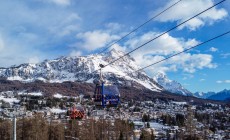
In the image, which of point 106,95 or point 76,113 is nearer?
point 106,95

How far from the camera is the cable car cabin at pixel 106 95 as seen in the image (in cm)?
3175

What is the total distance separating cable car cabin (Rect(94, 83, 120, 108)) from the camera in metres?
31.8

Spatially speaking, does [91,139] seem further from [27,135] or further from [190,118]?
[190,118]

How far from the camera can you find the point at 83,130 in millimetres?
113812

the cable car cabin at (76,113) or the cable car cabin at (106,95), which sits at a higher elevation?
the cable car cabin at (106,95)

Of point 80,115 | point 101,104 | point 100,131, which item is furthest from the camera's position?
point 100,131

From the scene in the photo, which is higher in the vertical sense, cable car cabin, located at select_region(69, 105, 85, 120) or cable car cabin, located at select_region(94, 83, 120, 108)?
cable car cabin, located at select_region(94, 83, 120, 108)

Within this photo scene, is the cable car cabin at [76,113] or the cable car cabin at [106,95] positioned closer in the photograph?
the cable car cabin at [106,95]

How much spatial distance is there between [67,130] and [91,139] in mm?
18817

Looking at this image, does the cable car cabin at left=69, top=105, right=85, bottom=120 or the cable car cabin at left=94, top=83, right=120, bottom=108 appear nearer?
the cable car cabin at left=94, top=83, right=120, bottom=108

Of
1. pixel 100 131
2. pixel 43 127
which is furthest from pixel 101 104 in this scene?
pixel 100 131

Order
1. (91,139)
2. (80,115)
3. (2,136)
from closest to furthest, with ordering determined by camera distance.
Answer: (80,115) → (91,139) → (2,136)

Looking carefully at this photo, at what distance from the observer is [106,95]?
105 ft

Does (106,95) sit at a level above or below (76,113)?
above
